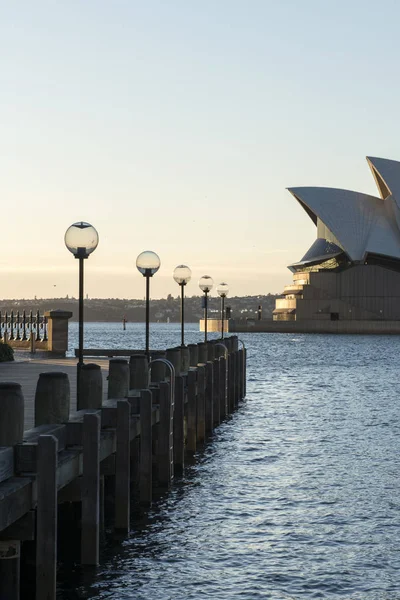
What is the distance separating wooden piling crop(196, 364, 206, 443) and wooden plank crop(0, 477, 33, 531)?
1293cm

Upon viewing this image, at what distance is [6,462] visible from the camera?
8.98 m

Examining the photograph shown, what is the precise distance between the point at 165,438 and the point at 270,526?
300cm

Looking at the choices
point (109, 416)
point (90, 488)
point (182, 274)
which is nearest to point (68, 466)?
point (90, 488)

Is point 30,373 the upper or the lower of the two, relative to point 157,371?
lower

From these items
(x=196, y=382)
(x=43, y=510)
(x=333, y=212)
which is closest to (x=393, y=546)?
(x=43, y=510)

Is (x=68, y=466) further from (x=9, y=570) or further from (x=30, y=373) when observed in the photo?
(x=30, y=373)

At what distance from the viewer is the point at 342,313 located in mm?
136000

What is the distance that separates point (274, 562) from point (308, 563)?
0.42 m

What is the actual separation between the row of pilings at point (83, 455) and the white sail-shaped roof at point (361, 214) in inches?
3859

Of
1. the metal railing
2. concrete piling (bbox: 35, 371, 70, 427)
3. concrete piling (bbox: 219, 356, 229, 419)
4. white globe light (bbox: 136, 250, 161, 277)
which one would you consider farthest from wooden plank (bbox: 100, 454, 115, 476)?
the metal railing

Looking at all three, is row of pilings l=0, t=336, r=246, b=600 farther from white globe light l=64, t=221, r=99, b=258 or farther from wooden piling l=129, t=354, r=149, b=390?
white globe light l=64, t=221, r=99, b=258

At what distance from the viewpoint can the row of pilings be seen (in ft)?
30.4

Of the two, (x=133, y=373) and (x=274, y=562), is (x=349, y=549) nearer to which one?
(x=274, y=562)

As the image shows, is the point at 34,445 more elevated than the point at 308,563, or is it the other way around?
the point at 34,445
